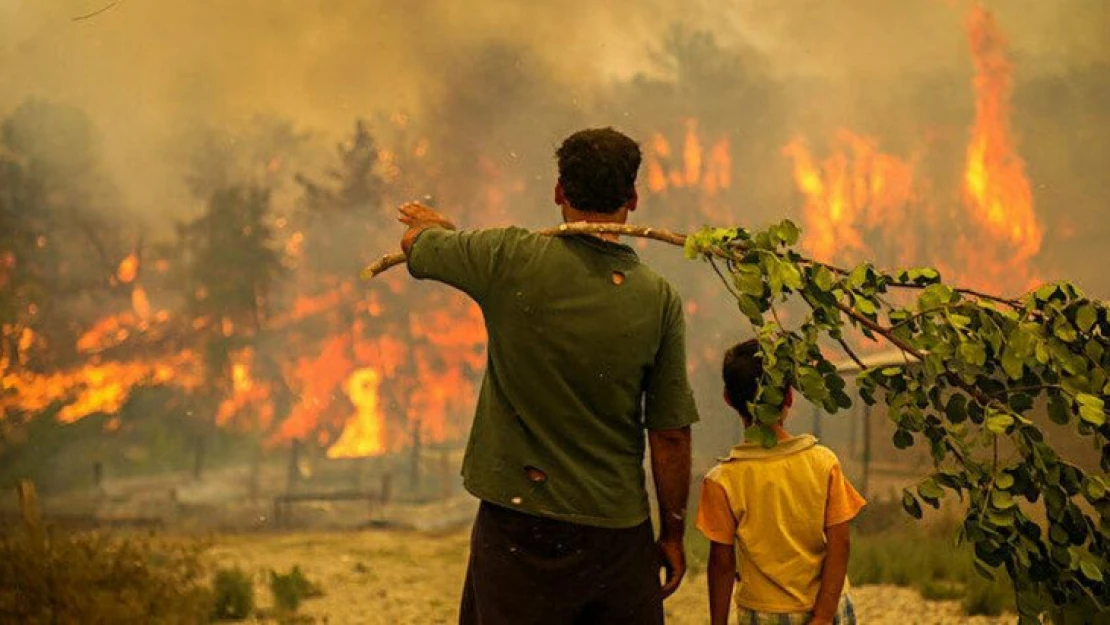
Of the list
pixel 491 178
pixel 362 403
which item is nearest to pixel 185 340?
pixel 362 403

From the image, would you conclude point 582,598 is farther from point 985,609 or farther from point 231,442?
point 231,442

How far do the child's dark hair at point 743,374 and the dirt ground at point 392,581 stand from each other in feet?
17.5

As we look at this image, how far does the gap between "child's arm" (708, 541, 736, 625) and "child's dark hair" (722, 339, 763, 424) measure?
353 mm

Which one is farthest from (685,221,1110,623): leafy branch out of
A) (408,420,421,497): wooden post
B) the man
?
Answer: (408,420,421,497): wooden post

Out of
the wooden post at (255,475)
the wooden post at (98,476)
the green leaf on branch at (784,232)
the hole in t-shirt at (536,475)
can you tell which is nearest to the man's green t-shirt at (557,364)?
the hole in t-shirt at (536,475)

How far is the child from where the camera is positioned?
2.53 m

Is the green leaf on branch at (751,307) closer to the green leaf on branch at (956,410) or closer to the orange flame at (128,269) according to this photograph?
the green leaf on branch at (956,410)

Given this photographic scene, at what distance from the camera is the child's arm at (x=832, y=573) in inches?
99.6

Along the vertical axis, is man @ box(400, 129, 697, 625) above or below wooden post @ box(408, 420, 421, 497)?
above

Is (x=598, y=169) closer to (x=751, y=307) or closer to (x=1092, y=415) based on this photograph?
(x=751, y=307)

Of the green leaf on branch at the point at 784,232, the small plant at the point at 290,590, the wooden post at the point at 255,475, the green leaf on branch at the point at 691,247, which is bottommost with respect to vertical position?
the small plant at the point at 290,590

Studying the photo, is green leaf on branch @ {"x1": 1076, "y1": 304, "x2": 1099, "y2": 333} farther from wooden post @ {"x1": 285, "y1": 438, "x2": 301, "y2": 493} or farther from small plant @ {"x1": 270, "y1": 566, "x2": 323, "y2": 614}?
wooden post @ {"x1": 285, "y1": 438, "x2": 301, "y2": 493}

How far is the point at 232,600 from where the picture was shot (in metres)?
7.56

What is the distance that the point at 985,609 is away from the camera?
729 centimetres
